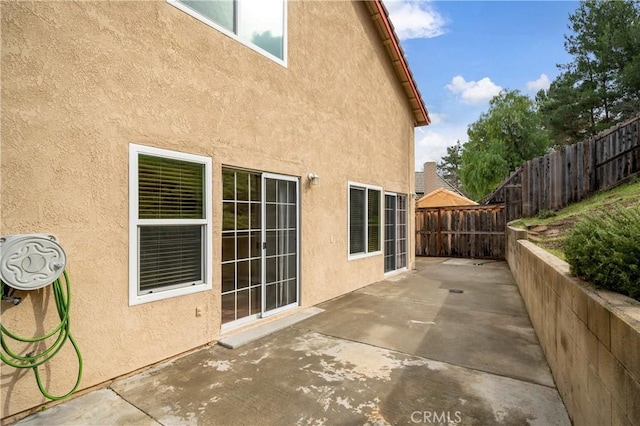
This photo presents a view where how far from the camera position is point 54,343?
3.18m

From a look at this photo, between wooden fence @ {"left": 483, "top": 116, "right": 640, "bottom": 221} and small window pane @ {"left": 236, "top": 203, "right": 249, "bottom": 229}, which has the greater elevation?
wooden fence @ {"left": 483, "top": 116, "right": 640, "bottom": 221}

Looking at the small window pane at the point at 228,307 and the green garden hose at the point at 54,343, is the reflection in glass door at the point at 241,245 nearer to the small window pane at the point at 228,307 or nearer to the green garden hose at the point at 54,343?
the small window pane at the point at 228,307

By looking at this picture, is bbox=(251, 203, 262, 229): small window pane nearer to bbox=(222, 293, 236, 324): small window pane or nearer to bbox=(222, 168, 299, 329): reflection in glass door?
bbox=(222, 168, 299, 329): reflection in glass door

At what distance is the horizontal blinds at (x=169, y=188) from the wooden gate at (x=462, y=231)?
1221 centimetres

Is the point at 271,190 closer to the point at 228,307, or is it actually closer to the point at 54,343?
the point at 228,307

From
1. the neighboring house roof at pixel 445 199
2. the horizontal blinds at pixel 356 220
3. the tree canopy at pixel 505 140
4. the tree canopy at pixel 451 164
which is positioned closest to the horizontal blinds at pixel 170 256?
the horizontal blinds at pixel 356 220

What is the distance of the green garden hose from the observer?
2900mm

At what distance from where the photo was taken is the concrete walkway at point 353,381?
2.98 metres

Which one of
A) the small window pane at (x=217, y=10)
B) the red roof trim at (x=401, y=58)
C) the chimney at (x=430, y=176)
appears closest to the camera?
the small window pane at (x=217, y=10)

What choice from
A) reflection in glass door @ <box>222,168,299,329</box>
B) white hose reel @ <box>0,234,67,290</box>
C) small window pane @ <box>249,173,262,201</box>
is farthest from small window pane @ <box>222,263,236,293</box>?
white hose reel @ <box>0,234,67,290</box>

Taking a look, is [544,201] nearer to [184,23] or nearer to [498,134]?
[184,23]

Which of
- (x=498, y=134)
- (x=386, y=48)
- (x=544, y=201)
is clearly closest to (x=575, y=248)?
(x=386, y=48)

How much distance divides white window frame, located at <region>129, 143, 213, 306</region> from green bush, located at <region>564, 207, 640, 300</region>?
4240mm

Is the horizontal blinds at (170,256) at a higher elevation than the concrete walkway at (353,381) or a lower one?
higher
